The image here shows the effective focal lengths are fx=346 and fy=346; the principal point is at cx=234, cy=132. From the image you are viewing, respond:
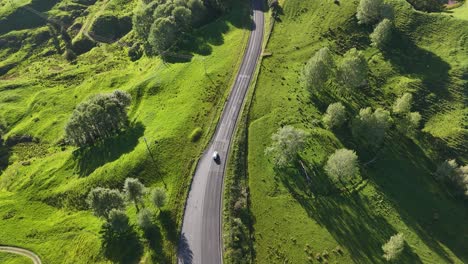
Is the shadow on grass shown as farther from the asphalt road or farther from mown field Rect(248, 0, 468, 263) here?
the asphalt road

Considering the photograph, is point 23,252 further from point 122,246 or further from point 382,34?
point 382,34

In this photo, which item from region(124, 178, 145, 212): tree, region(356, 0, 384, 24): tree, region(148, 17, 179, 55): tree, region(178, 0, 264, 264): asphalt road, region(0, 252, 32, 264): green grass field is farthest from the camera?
region(148, 17, 179, 55): tree

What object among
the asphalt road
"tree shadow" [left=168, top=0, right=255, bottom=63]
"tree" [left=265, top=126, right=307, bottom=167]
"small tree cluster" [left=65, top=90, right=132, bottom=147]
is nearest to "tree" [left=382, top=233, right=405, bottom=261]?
"tree" [left=265, top=126, right=307, bottom=167]

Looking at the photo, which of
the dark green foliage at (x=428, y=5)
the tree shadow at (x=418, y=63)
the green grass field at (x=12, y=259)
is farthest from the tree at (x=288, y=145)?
the dark green foliage at (x=428, y=5)

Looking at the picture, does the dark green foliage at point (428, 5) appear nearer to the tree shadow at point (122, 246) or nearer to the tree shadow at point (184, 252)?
the tree shadow at point (184, 252)

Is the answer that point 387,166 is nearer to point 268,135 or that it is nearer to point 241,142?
point 268,135

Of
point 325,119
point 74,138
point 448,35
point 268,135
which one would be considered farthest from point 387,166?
point 74,138
